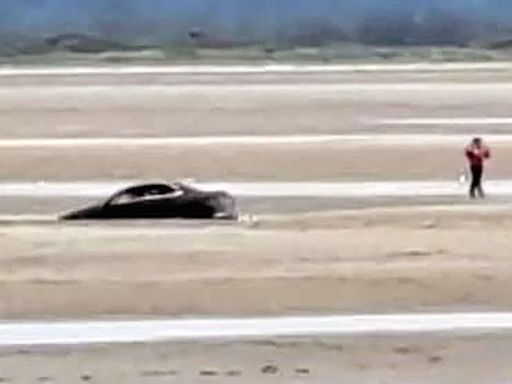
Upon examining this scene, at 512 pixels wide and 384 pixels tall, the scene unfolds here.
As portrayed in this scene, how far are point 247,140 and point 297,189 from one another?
5.84 meters

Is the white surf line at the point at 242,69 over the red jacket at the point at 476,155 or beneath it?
over

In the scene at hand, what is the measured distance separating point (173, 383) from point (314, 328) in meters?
1.86

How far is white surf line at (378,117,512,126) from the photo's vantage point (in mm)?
29484

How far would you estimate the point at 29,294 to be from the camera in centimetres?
1234

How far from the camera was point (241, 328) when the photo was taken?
10883mm

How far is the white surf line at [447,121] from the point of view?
29484 millimetres

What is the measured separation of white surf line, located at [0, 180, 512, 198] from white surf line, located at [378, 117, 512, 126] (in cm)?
819

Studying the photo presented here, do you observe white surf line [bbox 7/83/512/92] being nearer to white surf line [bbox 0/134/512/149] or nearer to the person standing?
white surf line [bbox 0/134/512/149]

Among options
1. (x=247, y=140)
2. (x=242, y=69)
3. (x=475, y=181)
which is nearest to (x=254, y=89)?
(x=247, y=140)

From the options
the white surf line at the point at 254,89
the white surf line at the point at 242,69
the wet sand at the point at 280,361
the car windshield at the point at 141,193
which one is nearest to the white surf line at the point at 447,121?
the white surf line at the point at 254,89

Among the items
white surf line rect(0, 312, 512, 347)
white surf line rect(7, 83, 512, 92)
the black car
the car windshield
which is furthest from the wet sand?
white surf line rect(7, 83, 512, 92)

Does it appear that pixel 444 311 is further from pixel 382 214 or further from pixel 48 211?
pixel 48 211

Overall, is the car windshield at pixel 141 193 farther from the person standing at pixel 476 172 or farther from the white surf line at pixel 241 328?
the white surf line at pixel 241 328

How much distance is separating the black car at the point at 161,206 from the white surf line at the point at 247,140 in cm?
818
